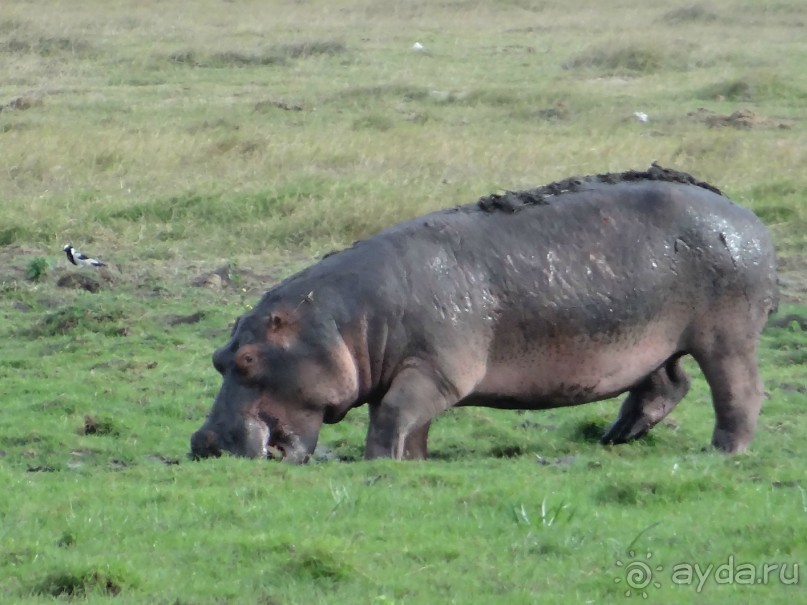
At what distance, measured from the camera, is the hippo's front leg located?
253 inches

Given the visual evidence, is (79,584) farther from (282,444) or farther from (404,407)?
(404,407)

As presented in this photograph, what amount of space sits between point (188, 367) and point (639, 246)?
10.4ft

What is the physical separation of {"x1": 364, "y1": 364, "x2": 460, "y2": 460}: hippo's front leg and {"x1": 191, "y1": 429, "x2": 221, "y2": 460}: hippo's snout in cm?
65

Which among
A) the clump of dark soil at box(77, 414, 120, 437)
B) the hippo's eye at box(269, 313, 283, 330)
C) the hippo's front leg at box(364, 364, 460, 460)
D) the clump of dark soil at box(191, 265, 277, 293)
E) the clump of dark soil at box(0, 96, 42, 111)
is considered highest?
the hippo's eye at box(269, 313, 283, 330)

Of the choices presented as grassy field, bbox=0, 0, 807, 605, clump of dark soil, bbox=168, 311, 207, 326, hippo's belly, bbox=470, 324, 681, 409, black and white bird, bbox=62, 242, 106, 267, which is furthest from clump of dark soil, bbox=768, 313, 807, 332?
black and white bird, bbox=62, 242, 106, 267

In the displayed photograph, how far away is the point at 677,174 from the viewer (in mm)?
7199

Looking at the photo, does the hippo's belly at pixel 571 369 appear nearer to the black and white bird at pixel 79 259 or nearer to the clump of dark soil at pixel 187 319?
the clump of dark soil at pixel 187 319

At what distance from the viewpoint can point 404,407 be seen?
21.0ft

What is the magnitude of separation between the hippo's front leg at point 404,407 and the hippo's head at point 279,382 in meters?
0.19

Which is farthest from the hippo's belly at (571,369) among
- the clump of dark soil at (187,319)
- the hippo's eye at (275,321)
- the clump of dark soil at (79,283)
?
the clump of dark soil at (79,283)

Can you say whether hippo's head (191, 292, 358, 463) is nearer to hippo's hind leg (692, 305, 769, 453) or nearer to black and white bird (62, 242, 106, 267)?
hippo's hind leg (692, 305, 769, 453)

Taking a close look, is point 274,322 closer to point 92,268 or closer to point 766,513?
point 766,513

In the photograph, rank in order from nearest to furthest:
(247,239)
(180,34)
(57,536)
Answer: (57,536)
(247,239)
(180,34)

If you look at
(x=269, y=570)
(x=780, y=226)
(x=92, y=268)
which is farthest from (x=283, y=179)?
(x=269, y=570)
